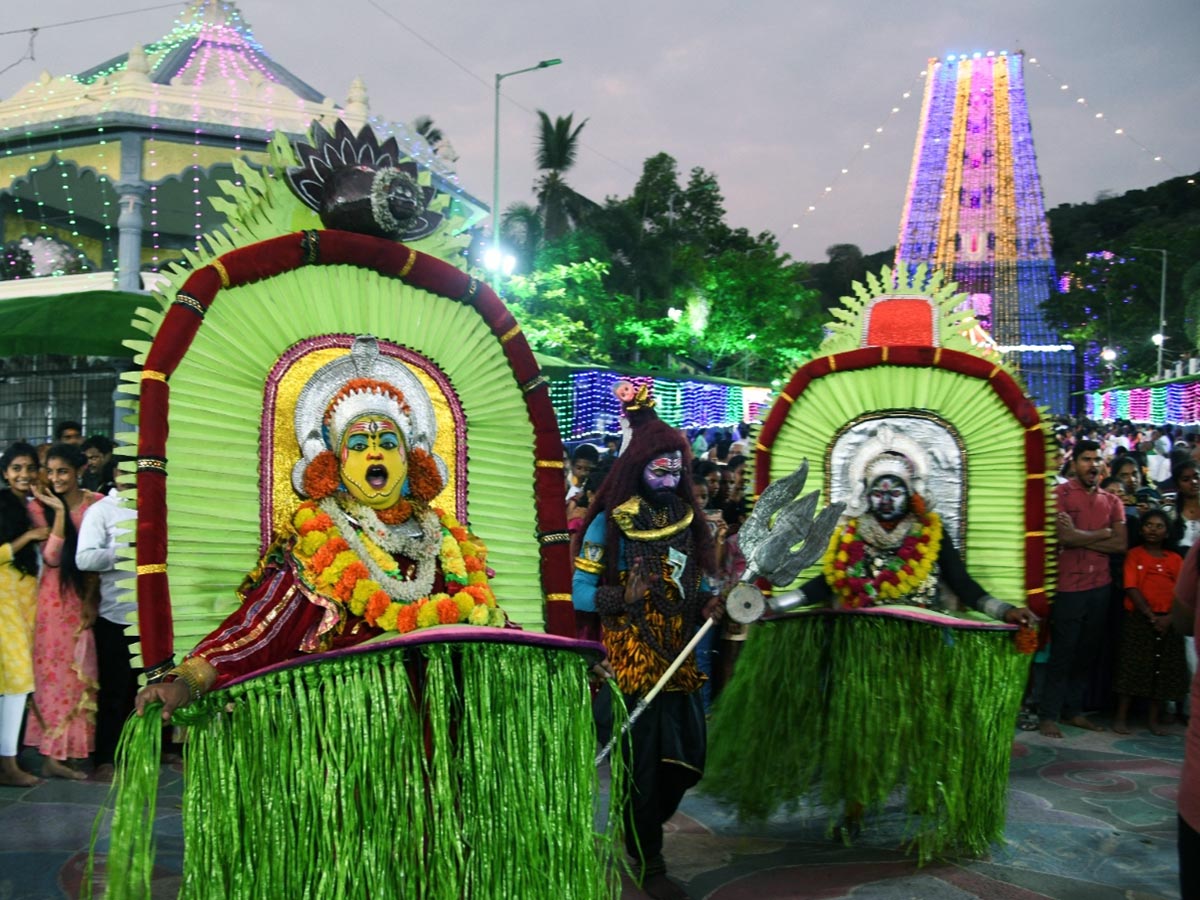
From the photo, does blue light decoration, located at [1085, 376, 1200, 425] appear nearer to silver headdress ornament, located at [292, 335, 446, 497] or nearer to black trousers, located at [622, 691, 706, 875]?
black trousers, located at [622, 691, 706, 875]

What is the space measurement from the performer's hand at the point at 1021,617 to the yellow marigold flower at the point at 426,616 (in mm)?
2811

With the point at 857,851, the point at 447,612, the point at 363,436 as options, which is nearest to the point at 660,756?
the point at 857,851

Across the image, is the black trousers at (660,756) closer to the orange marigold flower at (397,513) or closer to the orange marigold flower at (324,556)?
the orange marigold flower at (397,513)

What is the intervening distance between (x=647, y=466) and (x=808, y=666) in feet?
4.01

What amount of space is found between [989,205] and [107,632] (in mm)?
57438

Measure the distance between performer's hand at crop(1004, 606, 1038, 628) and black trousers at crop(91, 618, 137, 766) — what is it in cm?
448

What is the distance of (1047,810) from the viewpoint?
5.34 metres

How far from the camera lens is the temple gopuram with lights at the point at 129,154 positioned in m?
13.4

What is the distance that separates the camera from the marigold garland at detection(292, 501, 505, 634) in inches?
115

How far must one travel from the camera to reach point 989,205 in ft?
186

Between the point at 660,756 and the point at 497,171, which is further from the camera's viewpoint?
the point at 497,171

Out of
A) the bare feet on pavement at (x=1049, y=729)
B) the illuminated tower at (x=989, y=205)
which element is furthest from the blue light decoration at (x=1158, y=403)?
the bare feet on pavement at (x=1049, y=729)

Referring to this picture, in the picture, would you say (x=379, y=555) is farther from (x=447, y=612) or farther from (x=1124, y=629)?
(x=1124, y=629)

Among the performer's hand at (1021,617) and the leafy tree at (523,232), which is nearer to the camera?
the performer's hand at (1021,617)
